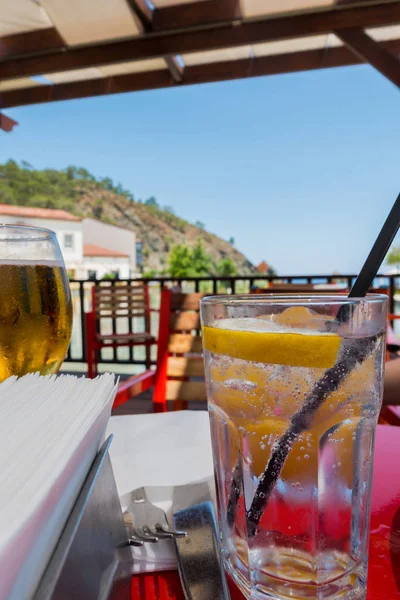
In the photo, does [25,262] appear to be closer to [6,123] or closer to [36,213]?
[6,123]

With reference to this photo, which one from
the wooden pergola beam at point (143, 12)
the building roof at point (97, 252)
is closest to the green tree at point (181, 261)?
the building roof at point (97, 252)

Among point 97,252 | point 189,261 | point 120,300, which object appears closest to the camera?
point 120,300

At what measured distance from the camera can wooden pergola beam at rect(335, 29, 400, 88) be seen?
3.37m

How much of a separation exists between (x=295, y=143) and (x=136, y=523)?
6675cm

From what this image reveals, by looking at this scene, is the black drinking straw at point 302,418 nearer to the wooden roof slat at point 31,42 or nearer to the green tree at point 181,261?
the wooden roof slat at point 31,42

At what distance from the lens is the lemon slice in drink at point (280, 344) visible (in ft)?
1.28

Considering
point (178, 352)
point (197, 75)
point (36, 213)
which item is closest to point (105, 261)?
point (36, 213)

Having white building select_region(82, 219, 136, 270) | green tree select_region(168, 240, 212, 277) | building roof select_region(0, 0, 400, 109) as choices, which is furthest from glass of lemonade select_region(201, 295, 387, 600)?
white building select_region(82, 219, 136, 270)

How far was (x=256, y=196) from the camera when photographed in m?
64.3

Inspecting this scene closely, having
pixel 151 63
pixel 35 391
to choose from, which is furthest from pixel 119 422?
pixel 151 63

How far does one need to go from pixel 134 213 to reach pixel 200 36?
56.8m

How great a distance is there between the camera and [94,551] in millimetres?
261

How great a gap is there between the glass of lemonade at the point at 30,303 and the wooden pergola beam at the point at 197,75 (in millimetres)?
3855

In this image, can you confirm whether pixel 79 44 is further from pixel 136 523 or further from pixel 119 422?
pixel 136 523
